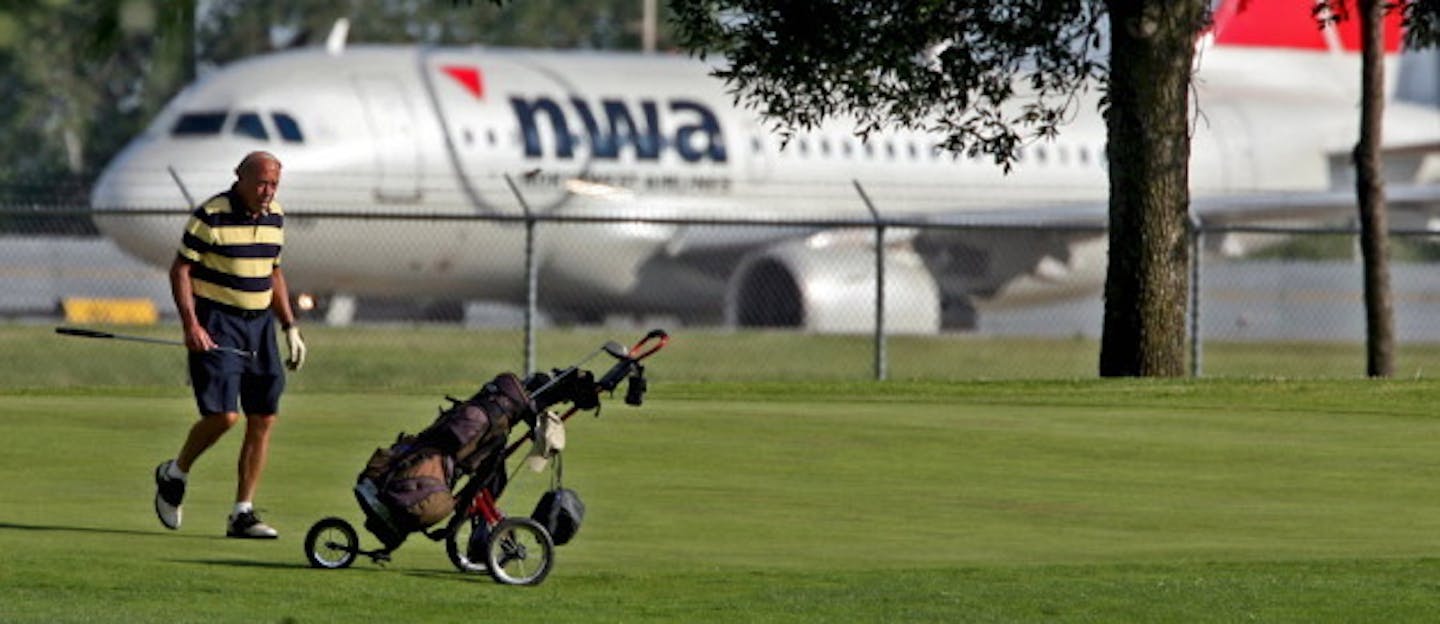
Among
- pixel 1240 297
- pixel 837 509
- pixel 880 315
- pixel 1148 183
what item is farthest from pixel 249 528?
pixel 1240 297

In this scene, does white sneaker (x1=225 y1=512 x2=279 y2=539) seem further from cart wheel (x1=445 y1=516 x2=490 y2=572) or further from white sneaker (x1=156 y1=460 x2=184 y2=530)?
cart wheel (x1=445 y1=516 x2=490 y2=572)

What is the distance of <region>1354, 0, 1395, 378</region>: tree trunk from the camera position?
82.3ft

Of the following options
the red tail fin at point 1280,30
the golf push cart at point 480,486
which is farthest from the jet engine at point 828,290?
the golf push cart at point 480,486

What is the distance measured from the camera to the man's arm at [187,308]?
10656 millimetres

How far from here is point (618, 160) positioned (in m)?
38.3

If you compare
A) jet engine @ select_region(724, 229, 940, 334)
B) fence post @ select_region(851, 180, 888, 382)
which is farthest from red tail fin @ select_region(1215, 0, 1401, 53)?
fence post @ select_region(851, 180, 888, 382)

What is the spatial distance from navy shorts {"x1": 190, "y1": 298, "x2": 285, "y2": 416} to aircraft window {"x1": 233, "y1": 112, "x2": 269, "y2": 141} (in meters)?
25.1

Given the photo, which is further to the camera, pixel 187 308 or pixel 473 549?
pixel 187 308

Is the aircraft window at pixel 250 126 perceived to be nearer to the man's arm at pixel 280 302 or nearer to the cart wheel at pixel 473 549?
the man's arm at pixel 280 302

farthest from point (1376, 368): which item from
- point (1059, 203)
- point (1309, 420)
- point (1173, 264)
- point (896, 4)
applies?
point (1059, 203)

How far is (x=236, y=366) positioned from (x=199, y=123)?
83.7 ft

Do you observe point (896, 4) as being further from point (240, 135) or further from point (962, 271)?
point (962, 271)

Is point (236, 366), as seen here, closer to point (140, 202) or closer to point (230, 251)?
point (230, 251)

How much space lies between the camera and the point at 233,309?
10.9 meters
